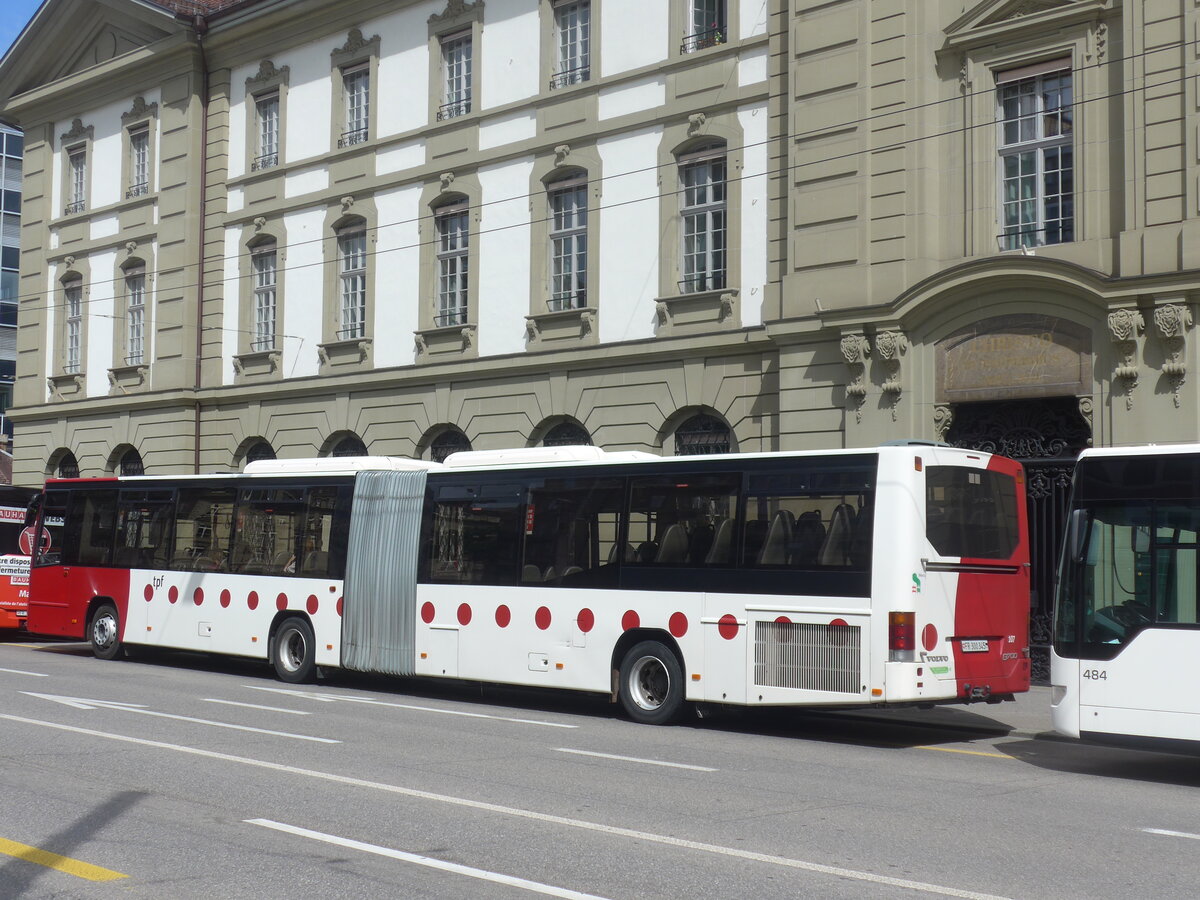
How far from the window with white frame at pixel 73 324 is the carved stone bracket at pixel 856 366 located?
22.6 metres

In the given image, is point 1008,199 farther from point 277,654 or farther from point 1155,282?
point 277,654

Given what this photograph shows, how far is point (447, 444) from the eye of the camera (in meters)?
27.1

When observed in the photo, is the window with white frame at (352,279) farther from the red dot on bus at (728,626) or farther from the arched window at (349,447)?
the red dot on bus at (728,626)

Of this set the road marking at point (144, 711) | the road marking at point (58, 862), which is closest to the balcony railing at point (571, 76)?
the road marking at point (144, 711)

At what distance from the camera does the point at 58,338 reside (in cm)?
3606

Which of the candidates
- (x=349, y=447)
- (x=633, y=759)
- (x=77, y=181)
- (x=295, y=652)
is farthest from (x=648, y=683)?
(x=77, y=181)

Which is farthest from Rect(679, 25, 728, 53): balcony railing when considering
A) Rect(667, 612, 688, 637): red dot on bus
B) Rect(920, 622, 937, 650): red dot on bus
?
Rect(920, 622, 937, 650): red dot on bus

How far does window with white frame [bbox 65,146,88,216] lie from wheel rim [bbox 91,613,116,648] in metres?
16.7

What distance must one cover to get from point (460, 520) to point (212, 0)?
21596 millimetres

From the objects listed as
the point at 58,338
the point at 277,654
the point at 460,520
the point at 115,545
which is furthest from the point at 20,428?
the point at 460,520

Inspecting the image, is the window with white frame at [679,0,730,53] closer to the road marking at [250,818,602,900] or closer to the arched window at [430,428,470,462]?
the arched window at [430,428,470,462]

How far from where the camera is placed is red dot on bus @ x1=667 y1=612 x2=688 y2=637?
14.6 m

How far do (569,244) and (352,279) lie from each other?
604 cm

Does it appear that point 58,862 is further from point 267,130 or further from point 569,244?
point 267,130
